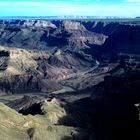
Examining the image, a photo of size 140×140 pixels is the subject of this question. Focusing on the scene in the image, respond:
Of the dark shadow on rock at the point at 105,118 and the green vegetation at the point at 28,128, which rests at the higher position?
the green vegetation at the point at 28,128

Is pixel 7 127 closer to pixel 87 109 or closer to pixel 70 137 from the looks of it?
pixel 70 137

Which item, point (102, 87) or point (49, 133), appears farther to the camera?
point (102, 87)

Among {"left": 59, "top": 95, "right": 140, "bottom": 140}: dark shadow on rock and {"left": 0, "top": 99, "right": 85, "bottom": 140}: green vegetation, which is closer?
{"left": 0, "top": 99, "right": 85, "bottom": 140}: green vegetation

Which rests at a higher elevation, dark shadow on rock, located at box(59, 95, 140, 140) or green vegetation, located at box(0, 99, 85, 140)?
green vegetation, located at box(0, 99, 85, 140)

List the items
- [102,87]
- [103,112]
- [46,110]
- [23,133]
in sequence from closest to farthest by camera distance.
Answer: [23,133] → [46,110] → [103,112] → [102,87]

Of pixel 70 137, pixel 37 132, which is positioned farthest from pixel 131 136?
pixel 37 132

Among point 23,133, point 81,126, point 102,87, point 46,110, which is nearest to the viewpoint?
point 23,133

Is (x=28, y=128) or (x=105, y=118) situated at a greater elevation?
(x=28, y=128)

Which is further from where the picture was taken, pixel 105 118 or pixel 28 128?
pixel 105 118

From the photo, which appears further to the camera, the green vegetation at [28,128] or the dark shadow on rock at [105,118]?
the dark shadow on rock at [105,118]

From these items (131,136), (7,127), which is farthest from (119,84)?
(7,127)
